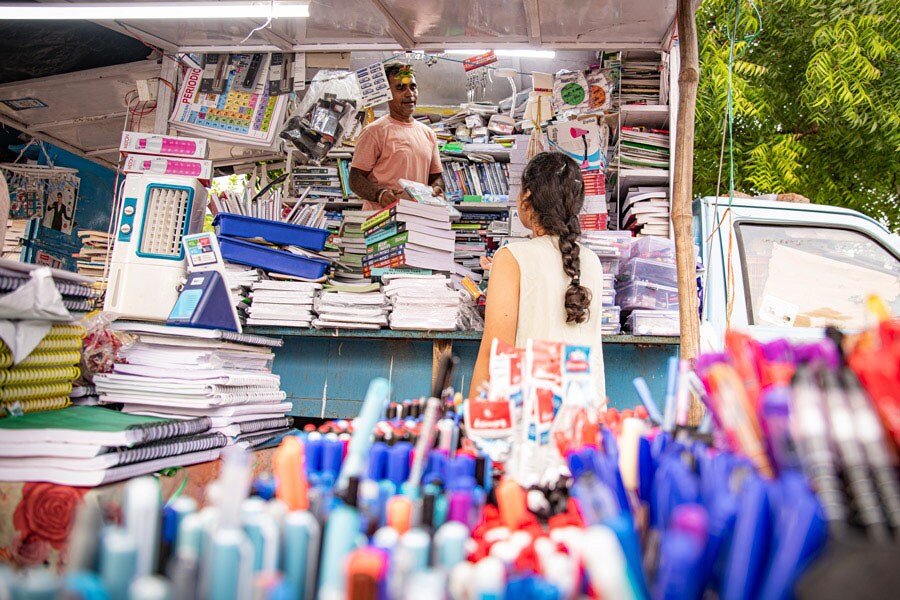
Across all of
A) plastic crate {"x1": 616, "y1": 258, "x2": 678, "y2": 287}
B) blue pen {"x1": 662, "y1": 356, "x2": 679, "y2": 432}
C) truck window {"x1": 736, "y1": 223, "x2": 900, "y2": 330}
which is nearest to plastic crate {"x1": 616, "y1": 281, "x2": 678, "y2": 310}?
plastic crate {"x1": 616, "y1": 258, "x2": 678, "y2": 287}

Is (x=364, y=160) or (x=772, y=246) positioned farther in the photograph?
(x=364, y=160)

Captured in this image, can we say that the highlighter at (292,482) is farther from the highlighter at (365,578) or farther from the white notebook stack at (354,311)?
the white notebook stack at (354,311)

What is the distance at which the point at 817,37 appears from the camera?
640 cm

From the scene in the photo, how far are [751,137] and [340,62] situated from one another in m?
5.07

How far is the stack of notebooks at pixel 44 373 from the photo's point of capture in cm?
167

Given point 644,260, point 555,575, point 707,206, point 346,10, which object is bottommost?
point 555,575

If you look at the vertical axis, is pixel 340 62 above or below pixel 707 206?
above

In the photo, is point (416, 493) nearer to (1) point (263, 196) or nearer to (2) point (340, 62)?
(2) point (340, 62)

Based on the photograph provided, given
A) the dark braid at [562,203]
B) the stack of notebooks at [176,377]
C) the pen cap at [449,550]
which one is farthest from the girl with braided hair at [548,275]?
the pen cap at [449,550]

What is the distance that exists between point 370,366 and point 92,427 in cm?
185

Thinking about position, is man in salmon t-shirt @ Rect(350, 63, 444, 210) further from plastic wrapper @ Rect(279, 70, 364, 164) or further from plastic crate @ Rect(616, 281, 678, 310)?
plastic crate @ Rect(616, 281, 678, 310)

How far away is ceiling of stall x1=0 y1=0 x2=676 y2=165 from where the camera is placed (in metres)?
3.49

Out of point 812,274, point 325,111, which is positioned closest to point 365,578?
point 812,274

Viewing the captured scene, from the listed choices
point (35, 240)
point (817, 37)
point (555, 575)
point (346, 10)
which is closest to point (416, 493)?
point (555, 575)
